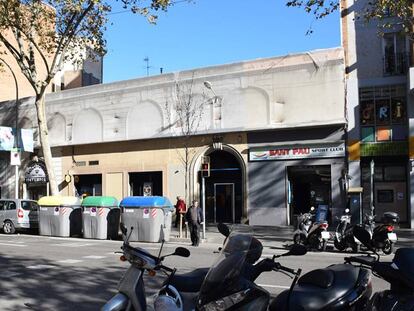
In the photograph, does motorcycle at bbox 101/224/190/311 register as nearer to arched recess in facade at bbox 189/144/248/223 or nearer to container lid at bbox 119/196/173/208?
container lid at bbox 119/196/173/208

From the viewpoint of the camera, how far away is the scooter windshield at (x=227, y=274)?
391 cm

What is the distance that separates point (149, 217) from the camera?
64.3 feet

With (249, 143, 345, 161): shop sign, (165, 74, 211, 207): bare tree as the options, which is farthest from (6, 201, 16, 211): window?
(249, 143, 345, 161): shop sign

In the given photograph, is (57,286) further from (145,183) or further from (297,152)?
(145,183)

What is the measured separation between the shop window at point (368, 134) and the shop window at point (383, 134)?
269 mm

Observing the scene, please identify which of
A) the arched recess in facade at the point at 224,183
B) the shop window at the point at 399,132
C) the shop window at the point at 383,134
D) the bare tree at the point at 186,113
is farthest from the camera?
the bare tree at the point at 186,113

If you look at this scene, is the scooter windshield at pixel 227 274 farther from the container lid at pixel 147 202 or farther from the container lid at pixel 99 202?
the container lid at pixel 99 202

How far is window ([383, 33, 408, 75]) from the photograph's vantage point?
23.8 m

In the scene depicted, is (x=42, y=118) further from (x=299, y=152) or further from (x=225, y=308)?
(x=225, y=308)

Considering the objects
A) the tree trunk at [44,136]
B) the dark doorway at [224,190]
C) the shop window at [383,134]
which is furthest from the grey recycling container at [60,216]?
the shop window at [383,134]

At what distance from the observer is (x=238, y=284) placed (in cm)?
393

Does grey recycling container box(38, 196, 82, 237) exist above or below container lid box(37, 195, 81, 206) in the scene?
below

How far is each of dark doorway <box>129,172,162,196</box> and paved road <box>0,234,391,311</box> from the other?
38.8 feet

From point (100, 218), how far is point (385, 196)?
40.8 ft
